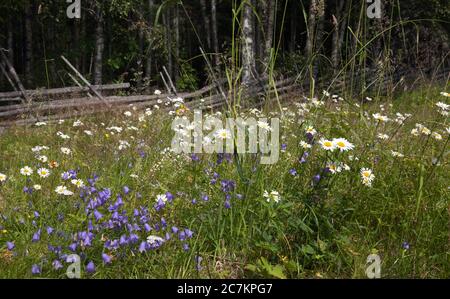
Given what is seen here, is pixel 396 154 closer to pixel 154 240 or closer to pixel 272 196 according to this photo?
pixel 272 196

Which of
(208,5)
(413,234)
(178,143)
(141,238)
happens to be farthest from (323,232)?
(208,5)

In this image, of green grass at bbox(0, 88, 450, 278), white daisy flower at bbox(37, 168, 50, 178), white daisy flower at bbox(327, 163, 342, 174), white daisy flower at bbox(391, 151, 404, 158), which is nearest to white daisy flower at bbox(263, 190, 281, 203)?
green grass at bbox(0, 88, 450, 278)

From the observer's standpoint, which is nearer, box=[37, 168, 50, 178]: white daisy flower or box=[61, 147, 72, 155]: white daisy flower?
box=[37, 168, 50, 178]: white daisy flower

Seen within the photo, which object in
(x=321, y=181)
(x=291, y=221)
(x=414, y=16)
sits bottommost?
(x=291, y=221)

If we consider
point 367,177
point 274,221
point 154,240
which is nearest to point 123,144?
point 154,240

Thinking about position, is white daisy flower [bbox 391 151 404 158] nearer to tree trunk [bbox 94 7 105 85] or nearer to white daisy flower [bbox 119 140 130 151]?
white daisy flower [bbox 119 140 130 151]

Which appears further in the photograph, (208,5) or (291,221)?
(208,5)

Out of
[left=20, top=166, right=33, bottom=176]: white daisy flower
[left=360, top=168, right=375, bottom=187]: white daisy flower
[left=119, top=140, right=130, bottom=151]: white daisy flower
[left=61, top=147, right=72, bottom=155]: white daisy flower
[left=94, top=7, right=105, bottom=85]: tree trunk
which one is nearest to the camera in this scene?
[left=360, top=168, right=375, bottom=187]: white daisy flower

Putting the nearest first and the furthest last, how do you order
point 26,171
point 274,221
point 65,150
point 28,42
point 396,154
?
point 274,221 → point 396,154 → point 26,171 → point 65,150 → point 28,42

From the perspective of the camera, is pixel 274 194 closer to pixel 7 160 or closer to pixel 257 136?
pixel 257 136

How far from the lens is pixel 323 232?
8.28 ft
